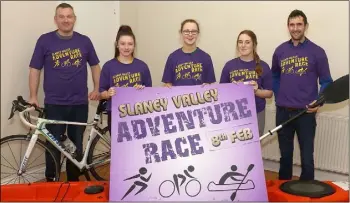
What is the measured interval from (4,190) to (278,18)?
2.65m

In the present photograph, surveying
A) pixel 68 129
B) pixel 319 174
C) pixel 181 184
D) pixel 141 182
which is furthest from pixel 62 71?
pixel 319 174

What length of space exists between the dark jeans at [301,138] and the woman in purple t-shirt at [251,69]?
0.23 meters

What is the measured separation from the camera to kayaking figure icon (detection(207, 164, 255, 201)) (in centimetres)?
245

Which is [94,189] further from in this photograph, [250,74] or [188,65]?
[250,74]

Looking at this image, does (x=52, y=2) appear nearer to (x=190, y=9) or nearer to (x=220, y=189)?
(x=190, y=9)

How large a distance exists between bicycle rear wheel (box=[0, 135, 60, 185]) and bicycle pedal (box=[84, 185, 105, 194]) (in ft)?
1.80

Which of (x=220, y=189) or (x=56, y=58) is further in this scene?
(x=56, y=58)

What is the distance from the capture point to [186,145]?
8.23 ft

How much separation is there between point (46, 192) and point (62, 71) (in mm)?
891

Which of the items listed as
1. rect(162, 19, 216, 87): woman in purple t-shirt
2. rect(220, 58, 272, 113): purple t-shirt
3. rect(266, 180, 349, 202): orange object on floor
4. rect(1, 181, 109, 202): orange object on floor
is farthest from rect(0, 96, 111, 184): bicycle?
rect(266, 180, 349, 202): orange object on floor

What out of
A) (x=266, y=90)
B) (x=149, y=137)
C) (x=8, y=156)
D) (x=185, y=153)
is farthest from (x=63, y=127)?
(x=266, y=90)

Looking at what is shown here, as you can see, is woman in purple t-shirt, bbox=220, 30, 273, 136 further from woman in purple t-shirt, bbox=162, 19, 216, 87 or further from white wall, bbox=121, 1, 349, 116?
white wall, bbox=121, 1, 349, 116

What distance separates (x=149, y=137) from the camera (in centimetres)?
251

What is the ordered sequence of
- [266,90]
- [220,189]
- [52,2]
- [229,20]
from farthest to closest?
[229,20], [52,2], [266,90], [220,189]
